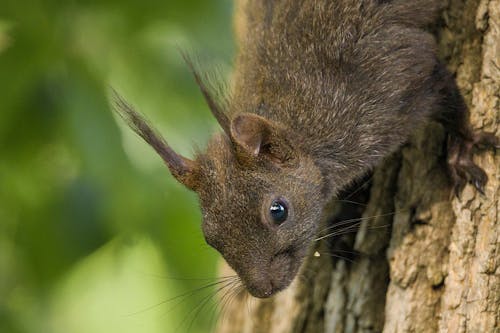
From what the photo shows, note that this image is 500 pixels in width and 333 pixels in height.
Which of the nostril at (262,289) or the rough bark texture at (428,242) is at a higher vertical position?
the rough bark texture at (428,242)

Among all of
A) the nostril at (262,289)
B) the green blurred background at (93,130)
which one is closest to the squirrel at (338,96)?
the nostril at (262,289)

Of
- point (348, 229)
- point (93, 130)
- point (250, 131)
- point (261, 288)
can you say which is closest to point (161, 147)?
point (250, 131)

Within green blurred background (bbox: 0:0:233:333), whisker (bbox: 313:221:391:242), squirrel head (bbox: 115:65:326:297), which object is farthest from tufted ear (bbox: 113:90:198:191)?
whisker (bbox: 313:221:391:242)

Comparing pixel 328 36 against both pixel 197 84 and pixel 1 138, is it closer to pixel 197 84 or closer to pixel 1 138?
pixel 197 84

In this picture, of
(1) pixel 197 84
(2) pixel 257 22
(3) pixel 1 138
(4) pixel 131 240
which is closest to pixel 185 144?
(1) pixel 197 84

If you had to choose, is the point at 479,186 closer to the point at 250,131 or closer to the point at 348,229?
the point at 348,229

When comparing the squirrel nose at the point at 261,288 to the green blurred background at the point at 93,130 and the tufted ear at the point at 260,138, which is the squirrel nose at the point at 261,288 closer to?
the green blurred background at the point at 93,130
